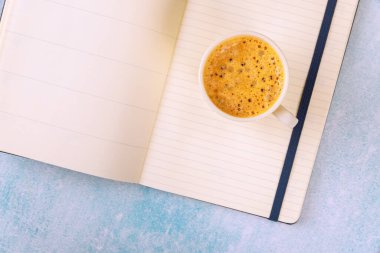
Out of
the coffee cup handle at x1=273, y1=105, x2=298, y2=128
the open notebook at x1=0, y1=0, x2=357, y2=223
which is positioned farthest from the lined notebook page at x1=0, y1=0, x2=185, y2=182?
the coffee cup handle at x1=273, y1=105, x2=298, y2=128

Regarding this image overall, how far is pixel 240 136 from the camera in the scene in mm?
633

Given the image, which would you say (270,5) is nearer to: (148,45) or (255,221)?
(148,45)

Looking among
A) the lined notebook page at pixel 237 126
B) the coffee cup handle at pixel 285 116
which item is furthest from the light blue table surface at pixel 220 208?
the coffee cup handle at pixel 285 116

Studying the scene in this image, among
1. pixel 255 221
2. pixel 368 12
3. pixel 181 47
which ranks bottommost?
pixel 255 221

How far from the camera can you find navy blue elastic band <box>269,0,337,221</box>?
0.63 m

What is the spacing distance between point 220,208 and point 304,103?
215mm

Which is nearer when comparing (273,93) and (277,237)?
(273,93)

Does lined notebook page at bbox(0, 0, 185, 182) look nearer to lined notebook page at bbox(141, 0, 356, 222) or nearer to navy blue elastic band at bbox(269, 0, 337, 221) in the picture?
lined notebook page at bbox(141, 0, 356, 222)

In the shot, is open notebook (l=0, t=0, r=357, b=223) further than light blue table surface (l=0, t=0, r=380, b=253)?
No

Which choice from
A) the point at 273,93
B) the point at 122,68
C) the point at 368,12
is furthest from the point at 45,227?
the point at 368,12

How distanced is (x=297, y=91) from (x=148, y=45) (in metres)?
0.23

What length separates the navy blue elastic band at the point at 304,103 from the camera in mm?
630

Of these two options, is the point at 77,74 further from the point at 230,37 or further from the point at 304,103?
the point at 304,103

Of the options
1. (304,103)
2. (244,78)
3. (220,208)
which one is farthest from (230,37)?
Result: (220,208)
